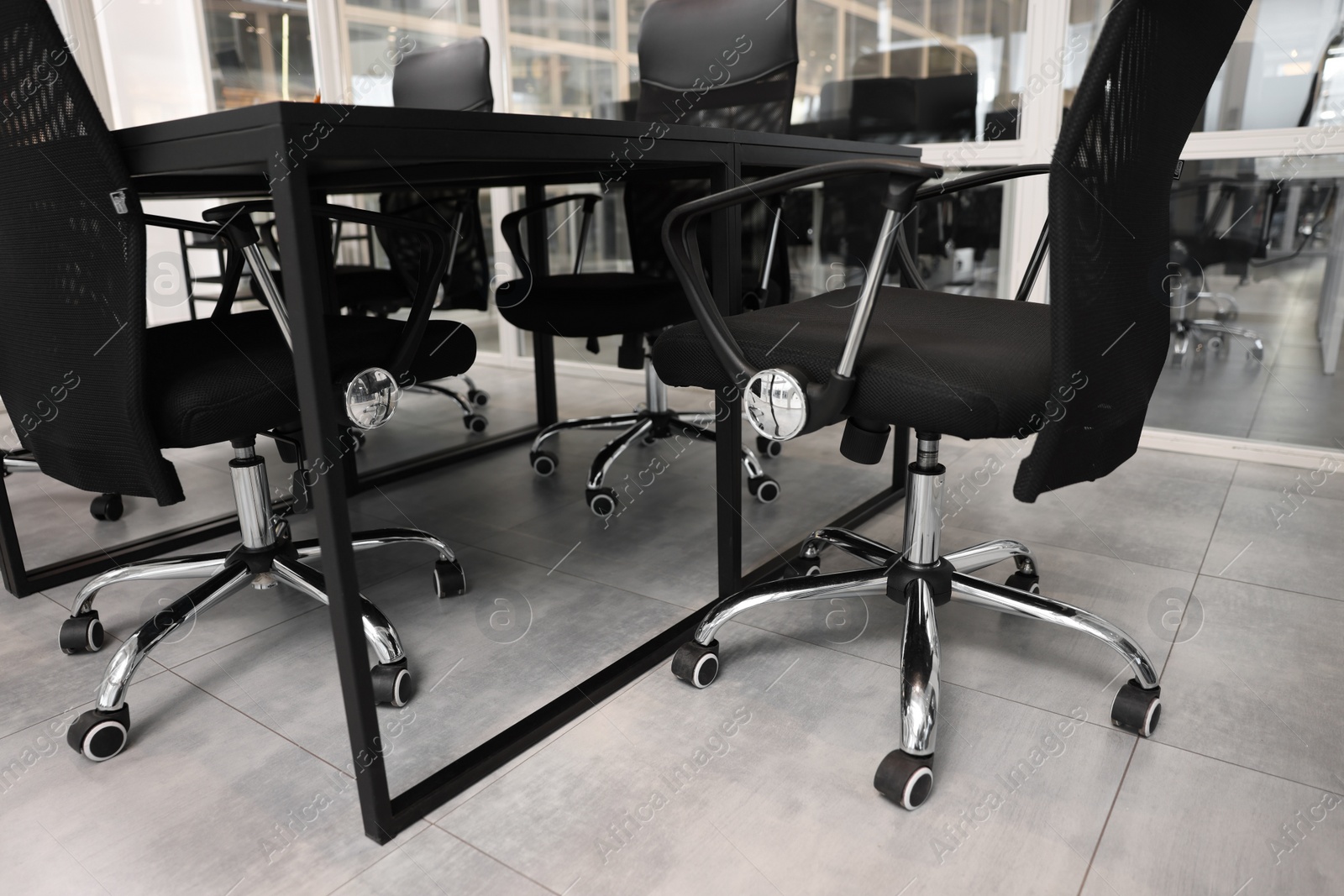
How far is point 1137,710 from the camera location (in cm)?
124

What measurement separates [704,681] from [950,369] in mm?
641

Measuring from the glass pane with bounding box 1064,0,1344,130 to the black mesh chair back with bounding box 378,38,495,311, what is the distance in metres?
1.85

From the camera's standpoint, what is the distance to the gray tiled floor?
1.02 m

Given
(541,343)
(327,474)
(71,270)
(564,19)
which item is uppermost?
(564,19)

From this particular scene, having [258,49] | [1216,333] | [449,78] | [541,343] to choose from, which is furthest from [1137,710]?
[258,49]

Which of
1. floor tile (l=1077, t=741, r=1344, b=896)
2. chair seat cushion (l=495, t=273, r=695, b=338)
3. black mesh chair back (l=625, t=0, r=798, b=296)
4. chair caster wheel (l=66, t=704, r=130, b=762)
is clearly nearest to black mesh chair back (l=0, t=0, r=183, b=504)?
chair caster wheel (l=66, t=704, r=130, b=762)

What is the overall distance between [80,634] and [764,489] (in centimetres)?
149

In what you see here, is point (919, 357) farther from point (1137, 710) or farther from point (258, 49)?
point (258, 49)

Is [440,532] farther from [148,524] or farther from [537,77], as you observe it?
[537,77]

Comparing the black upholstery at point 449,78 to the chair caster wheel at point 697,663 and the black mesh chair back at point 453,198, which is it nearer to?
the black mesh chair back at point 453,198

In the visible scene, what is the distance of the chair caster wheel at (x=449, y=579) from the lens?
1.74m

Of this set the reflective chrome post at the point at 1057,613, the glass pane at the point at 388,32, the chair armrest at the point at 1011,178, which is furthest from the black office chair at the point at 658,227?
the glass pane at the point at 388,32

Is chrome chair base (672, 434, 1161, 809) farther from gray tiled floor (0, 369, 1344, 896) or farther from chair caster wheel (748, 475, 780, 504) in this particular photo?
chair caster wheel (748, 475, 780, 504)

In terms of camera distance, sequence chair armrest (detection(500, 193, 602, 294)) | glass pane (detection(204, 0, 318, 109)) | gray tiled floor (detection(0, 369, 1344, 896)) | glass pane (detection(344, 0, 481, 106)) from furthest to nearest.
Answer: glass pane (detection(204, 0, 318, 109)) → glass pane (detection(344, 0, 481, 106)) → chair armrest (detection(500, 193, 602, 294)) → gray tiled floor (detection(0, 369, 1344, 896))
